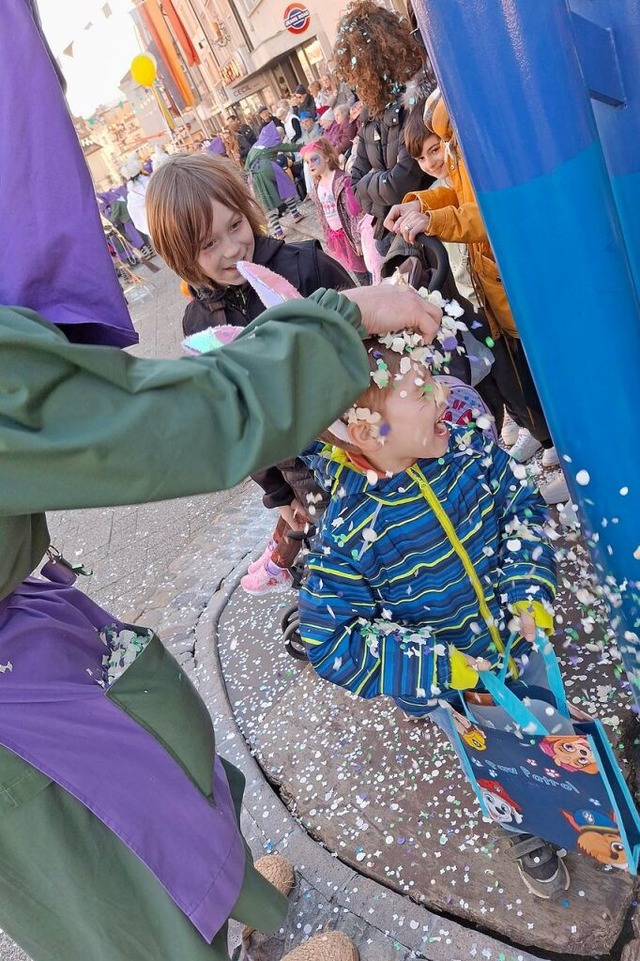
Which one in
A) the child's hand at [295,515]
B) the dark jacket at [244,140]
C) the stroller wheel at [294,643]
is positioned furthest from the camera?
the dark jacket at [244,140]

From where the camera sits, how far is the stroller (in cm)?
170

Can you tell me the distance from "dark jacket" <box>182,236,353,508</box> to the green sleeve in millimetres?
1496

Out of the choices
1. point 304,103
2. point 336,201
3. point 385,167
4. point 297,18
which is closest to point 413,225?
point 385,167

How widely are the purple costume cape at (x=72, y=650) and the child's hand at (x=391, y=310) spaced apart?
0.39 m

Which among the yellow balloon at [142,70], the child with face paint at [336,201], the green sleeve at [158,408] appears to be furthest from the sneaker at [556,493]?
the yellow balloon at [142,70]

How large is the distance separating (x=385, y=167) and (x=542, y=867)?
12.7 feet

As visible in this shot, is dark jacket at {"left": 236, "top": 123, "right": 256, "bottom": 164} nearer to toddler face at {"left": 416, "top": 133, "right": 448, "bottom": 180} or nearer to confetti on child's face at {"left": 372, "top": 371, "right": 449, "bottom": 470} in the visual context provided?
toddler face at {"left": 416, "top": 133, "right": 448, "bottom": 180}

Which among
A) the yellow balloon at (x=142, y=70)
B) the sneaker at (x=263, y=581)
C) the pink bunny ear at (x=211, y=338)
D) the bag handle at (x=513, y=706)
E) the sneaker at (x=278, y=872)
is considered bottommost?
the sneaker at (x=278, y=872)

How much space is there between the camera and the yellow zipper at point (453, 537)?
1.47 m

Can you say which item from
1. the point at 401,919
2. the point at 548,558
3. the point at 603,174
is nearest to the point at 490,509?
the point at 548,558

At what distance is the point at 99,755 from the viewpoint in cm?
129

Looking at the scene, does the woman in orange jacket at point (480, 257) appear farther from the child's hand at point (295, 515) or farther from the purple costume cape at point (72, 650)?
the purple costume cape at point (72, 650)

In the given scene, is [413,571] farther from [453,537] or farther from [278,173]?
[278,173]

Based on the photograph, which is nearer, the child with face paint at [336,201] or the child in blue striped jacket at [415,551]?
the child in blue striped jacket at [415,551]
